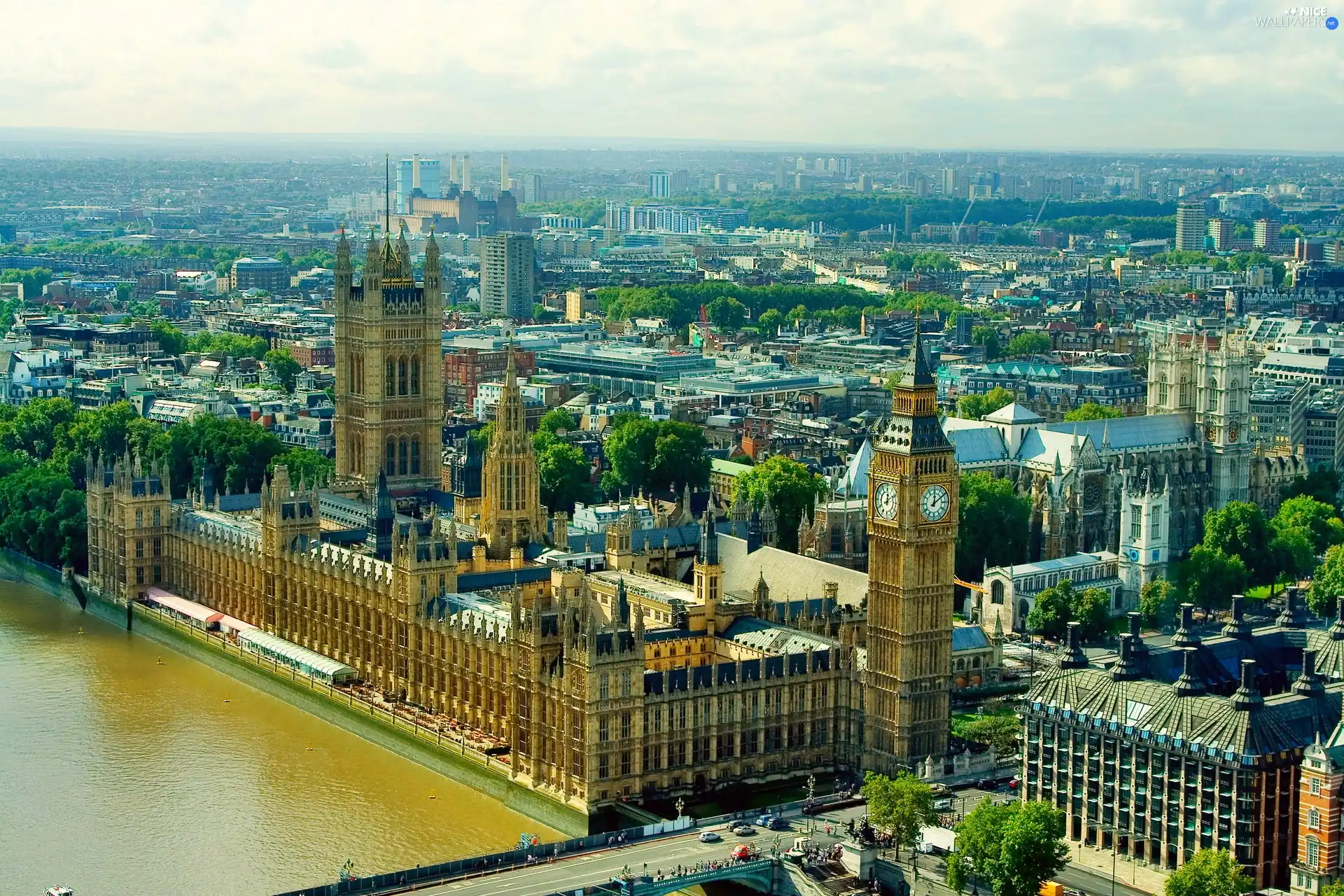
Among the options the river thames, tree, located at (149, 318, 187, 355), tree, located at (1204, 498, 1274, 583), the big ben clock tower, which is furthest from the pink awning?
tree, located at (149, 318, 187, 355)

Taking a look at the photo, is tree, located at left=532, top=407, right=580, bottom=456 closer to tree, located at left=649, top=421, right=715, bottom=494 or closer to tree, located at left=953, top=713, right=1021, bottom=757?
tree, located at left=649, top=421, right=715, bottom=494

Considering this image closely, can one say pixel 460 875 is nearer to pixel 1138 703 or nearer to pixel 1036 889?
pixel 1036 889

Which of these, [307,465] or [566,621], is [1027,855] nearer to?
[566,621]

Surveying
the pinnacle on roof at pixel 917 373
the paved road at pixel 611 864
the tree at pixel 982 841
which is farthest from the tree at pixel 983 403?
the tree at pixel 982 841

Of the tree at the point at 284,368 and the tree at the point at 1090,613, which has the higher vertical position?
the tree at the point at 284,368

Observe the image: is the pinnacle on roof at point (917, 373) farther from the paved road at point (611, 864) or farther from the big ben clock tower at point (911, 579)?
the paved road at point (611, 864)

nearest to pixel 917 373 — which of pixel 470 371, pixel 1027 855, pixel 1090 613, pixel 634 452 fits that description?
pixel 1027 855

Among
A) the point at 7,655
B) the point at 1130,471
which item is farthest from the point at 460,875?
the point at 1130,471
